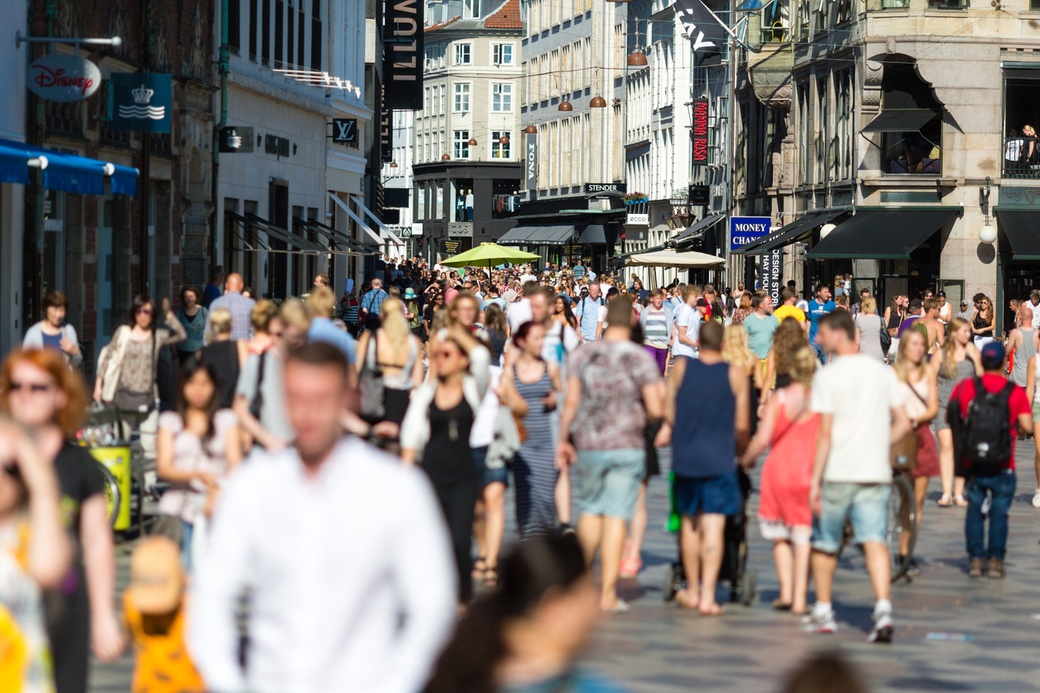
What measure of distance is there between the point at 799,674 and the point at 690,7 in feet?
162

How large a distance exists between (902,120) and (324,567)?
40.2 m

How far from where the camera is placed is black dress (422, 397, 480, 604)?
448 inches

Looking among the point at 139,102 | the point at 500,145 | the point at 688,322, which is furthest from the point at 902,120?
the point at 500,145

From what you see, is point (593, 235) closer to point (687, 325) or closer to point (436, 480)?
point (687, 325)

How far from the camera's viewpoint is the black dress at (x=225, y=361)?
44.8ft

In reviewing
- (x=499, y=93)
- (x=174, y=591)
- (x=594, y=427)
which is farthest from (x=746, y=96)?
(x=499, y=93)

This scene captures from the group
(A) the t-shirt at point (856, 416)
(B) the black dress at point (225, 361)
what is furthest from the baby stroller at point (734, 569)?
(B) the black dress at point (225, 361)

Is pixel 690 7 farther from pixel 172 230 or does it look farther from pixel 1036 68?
pixel 172 230

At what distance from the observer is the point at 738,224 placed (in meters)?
40.1

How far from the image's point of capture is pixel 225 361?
45.3ft

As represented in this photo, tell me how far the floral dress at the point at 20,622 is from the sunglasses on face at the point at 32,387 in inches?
31.8

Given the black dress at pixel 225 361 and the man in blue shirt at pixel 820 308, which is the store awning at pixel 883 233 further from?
the black dress at pixel 225 361

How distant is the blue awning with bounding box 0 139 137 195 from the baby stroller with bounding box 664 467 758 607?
9.31 m

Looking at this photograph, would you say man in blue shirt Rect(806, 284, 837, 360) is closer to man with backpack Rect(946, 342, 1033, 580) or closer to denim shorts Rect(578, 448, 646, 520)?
man with backpack Rect(946, 342, 1033, 580)
